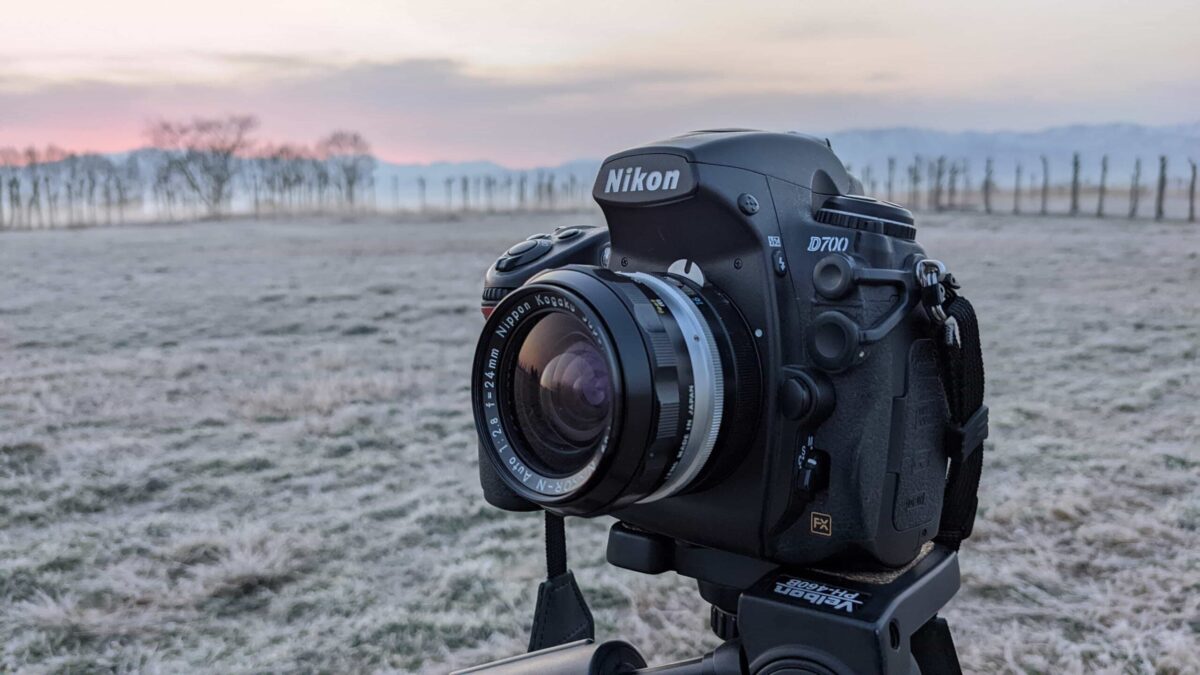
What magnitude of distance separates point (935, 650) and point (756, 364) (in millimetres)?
1086

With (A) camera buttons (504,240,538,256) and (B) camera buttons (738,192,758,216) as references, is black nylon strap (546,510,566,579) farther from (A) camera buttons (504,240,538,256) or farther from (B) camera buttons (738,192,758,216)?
(B) camera buttons (738,192,758,216)

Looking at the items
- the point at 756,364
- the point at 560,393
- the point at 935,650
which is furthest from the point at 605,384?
the point at 935,650

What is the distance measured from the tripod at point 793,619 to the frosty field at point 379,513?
810mm

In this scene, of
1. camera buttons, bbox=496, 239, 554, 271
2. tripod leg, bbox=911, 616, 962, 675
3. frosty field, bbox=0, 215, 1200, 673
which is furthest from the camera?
frosty field, bbox=0, 215, 1200, 673

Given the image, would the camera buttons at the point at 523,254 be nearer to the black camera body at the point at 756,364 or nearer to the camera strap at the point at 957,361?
the black camera body at the point at 756,364

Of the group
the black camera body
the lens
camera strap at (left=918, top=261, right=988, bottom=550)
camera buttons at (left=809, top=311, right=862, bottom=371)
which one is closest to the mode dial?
the black camera body

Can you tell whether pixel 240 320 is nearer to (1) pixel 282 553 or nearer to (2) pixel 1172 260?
(1) pixel 282 553

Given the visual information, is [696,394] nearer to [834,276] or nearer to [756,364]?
[756,364]

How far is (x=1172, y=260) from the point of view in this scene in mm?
16266

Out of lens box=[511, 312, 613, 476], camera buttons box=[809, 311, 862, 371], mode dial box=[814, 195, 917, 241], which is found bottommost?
lens box=[511, 312, 613, 476]

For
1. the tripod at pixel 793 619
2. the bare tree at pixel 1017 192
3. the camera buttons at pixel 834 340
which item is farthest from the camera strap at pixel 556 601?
the bare tree at pixel 1017 192

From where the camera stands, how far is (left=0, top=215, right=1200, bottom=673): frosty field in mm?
3455

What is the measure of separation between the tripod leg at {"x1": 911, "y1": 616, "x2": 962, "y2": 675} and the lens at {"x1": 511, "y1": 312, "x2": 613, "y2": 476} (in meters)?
1.19

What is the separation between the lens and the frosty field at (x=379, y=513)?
11.3ft
